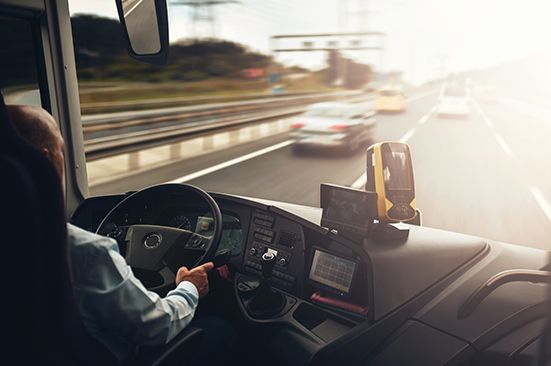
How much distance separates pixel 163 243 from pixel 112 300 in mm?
811

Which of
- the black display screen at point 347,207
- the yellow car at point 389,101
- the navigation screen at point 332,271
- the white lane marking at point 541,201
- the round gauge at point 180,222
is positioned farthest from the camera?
the yellow car at point 389,101

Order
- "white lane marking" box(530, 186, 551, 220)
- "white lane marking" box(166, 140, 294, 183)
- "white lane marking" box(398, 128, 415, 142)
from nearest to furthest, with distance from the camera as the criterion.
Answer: "white lane marking" box(530, 186, 551, 220) → "white lane marking" box(166, 140, 294, 183) → "white lane marking" box(398, 128, 415, 142)

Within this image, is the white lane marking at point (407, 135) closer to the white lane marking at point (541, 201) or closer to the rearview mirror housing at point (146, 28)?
the white lane marking at point (541, 201)

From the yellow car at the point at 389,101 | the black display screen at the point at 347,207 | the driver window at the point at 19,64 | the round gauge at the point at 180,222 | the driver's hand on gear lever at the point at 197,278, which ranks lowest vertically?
the yellow car at the point at 389,101

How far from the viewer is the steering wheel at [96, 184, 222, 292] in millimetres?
2070

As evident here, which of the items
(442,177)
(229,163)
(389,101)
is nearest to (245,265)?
(442,177)

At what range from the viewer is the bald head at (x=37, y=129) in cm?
128

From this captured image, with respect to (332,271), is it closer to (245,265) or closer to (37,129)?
(245,265)

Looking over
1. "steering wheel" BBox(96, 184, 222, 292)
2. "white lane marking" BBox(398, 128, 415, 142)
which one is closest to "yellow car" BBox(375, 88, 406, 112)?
"white lane marking" BBox(398, 128, 415, 142)

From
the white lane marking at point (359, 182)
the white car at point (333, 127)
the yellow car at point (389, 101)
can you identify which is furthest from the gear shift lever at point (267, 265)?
the yellow car at point (389, 101)

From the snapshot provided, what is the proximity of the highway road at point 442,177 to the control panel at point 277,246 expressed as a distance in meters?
3.48

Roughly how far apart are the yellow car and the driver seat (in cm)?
1931

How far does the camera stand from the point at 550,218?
5.73m

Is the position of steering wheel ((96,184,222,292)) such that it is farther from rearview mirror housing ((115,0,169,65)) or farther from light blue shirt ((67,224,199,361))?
rearview mirror housing ((115,0,169,65))
